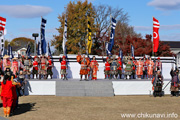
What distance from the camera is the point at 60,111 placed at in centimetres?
1065

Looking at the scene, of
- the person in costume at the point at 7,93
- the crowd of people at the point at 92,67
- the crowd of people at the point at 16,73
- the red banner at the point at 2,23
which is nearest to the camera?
the person in costume at the point at 7,93

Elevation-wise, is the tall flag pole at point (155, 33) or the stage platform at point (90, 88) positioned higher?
the tall flag pole at point (155, 33)

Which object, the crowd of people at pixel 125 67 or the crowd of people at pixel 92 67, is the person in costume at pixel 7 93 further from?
the crowd of people at pixel 125 67

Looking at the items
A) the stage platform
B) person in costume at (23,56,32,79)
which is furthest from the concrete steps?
person in costume at (23,56,32,79)

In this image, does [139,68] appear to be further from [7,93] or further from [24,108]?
[7,93]

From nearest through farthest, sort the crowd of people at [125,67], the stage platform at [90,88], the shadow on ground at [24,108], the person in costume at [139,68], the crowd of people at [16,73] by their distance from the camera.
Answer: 1. the crowd of people at [16,73]
2. the shadow on ground at [24,108]
3. the stage platform at [90,88]
4. the crowd of people at [125,67]
5. the person in costume at [139,68]

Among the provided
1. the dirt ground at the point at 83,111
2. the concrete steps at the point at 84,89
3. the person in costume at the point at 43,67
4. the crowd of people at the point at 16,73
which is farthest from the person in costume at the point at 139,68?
the dirt ground at the point at 83,111

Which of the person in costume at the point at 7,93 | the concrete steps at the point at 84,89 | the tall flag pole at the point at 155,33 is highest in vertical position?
the tall flag pole at the point at 155,33

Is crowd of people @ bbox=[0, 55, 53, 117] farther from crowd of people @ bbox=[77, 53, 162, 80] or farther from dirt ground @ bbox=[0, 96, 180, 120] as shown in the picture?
crowd of people @ bbox=[77, 53, 162, 80]

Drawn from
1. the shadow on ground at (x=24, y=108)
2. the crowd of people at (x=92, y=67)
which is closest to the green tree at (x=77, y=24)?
the crowd of people at (x=92, y=67)

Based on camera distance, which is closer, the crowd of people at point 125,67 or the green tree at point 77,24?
the crowd of people at point 125,67

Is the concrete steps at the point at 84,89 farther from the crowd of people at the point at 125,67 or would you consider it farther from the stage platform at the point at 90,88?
the crowd of people at the point at 125,67

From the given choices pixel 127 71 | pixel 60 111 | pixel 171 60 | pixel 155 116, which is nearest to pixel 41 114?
pixel 60 111

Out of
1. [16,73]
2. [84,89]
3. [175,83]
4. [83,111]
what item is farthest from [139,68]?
[83,111]
